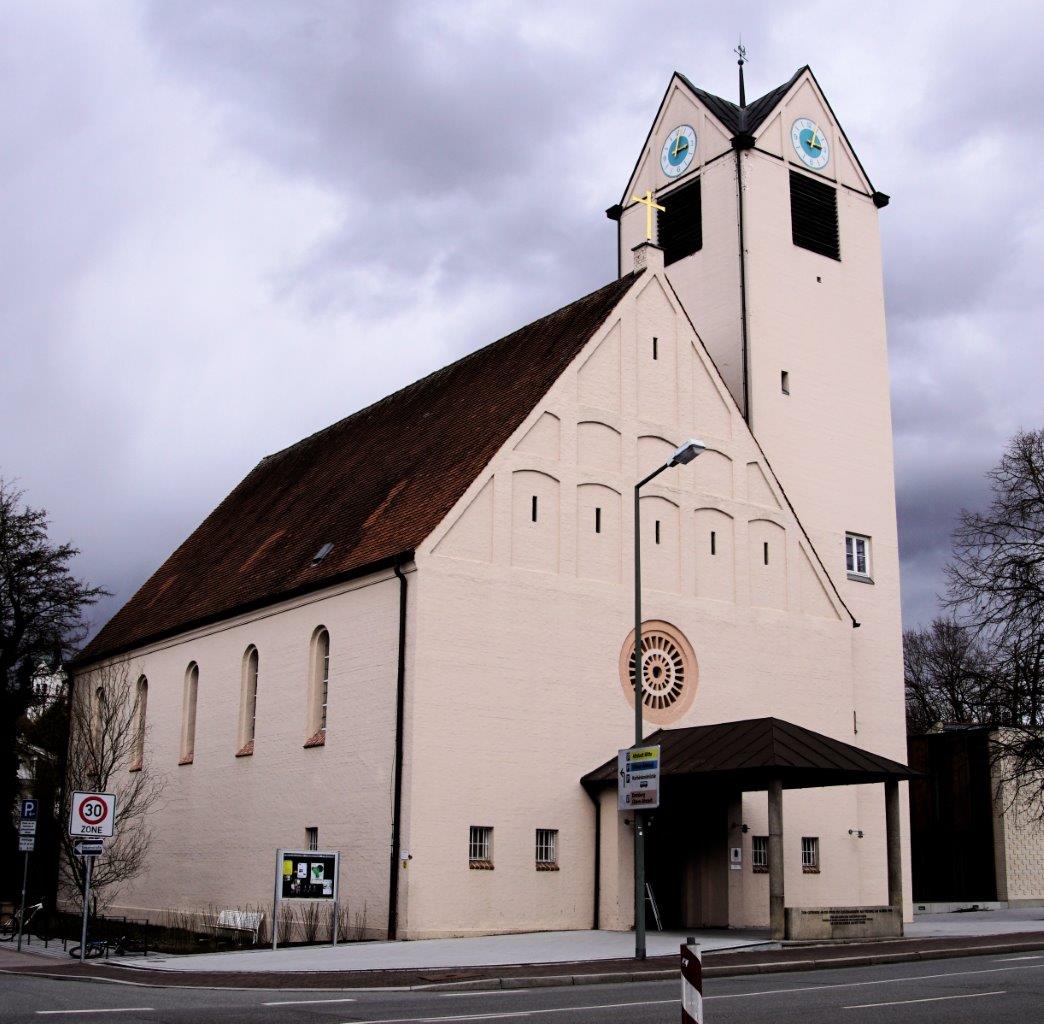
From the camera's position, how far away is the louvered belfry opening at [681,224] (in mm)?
38312

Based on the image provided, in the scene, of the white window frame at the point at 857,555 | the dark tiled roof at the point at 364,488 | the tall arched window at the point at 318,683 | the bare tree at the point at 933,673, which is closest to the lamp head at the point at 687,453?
the dark tiled roof at the point at 364,488

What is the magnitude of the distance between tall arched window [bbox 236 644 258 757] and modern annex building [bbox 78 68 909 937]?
0.10 meters

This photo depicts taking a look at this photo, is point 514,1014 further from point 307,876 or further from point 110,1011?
point 307,876

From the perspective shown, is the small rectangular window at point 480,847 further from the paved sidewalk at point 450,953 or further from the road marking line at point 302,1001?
the road marking line at point 302,1001

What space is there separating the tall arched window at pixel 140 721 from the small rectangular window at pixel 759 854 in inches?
693

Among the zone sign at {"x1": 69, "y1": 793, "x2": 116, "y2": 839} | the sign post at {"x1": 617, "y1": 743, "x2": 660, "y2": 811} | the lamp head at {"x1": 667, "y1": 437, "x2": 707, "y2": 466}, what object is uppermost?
the lamp head at {"x1": 667, "y1": 437, "x2": 707, "y2": 466}

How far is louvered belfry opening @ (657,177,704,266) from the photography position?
1508 inches

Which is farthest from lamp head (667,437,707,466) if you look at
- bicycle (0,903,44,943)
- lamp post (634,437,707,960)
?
bicycle (0,903,44,943)

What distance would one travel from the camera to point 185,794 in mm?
34938

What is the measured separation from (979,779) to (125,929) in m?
26.8

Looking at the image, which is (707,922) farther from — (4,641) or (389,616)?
(4,641)

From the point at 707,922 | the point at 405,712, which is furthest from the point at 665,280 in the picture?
the point at 707,922

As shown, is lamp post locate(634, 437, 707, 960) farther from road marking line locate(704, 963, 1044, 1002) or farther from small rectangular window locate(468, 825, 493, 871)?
small rectangular window locate(468, 825, 493, 871)

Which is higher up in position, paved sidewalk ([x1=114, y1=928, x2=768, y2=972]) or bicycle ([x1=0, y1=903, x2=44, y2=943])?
paved sidewalk ([x1=114, y1=928, x2=768, y2=972])
